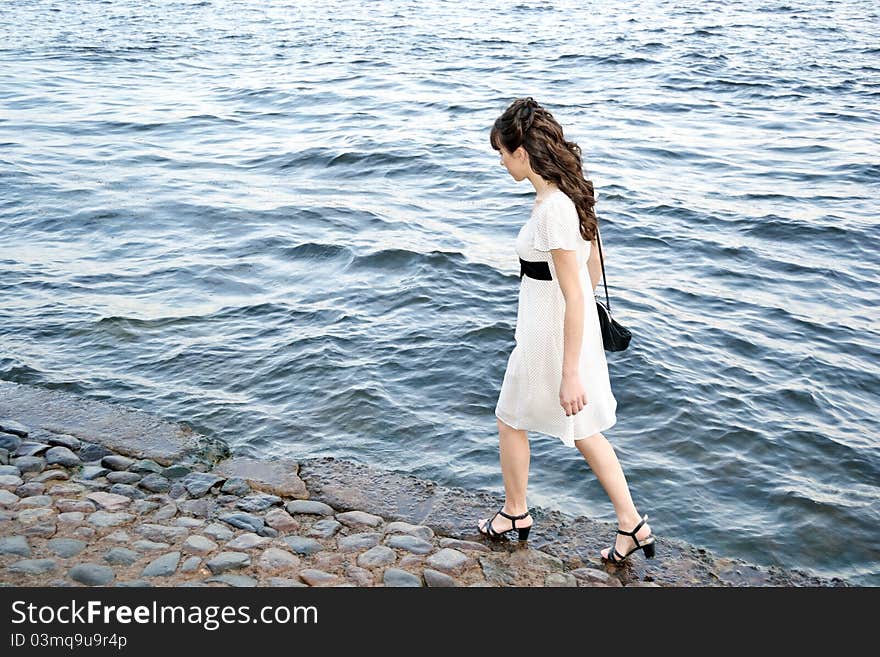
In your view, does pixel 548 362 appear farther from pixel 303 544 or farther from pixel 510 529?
pixel 303 544

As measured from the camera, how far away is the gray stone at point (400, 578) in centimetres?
474

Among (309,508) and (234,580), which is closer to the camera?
(234,580)

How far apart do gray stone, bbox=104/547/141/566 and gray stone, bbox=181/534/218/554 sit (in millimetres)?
237

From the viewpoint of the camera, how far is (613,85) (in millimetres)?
17500

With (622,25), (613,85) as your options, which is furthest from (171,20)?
(613,85)

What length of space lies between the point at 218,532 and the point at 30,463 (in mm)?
1477

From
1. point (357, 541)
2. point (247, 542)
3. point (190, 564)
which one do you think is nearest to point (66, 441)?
point (247, 542)

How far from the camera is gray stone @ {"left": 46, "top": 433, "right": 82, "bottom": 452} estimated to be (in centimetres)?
623

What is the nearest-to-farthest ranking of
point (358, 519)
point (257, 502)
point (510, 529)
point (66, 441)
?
point (510, 529) → point (358, 519) → point (257, 502) → point (66, 441)

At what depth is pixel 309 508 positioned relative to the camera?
5.54m

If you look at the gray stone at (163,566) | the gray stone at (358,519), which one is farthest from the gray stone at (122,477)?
the gray stone at (358,519)

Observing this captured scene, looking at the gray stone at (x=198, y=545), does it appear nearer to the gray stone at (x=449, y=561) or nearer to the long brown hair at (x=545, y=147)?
the gray stone at (x=449, y=561)

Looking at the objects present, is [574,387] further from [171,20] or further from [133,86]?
[171,20]

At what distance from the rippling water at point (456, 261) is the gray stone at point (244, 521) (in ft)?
4.54
